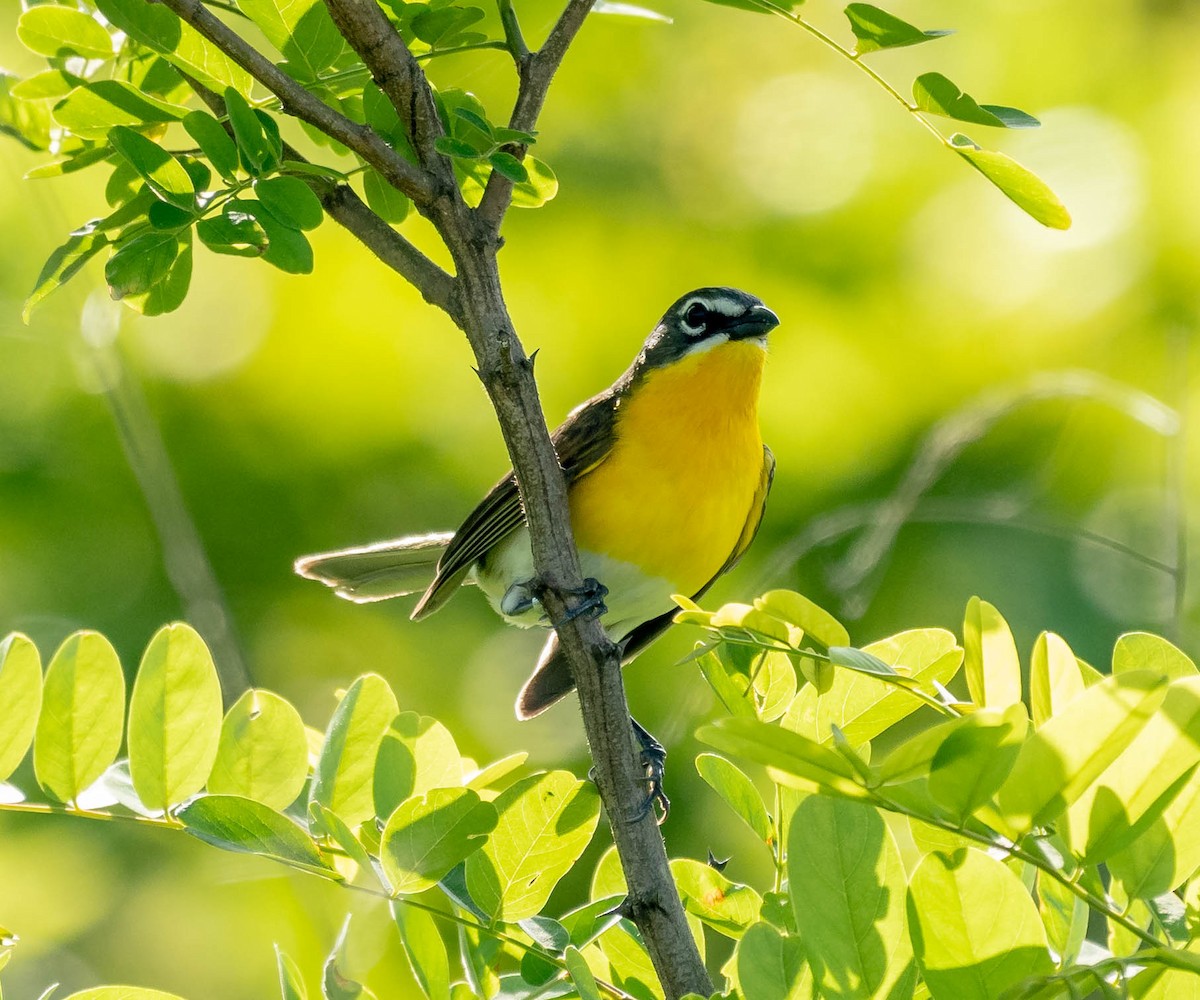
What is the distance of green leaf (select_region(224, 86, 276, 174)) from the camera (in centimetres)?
209

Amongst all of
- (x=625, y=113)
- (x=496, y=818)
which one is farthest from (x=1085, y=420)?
(x=496, y=818)

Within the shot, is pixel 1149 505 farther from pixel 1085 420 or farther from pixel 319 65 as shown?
pixel 319 65

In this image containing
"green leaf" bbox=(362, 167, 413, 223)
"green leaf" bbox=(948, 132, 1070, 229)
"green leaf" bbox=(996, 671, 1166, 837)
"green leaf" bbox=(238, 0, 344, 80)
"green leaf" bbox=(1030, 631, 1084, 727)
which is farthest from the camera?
"green leaf" bbox=(362, 167, 413, 223)

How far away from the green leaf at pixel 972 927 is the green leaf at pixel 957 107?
3.97 ft

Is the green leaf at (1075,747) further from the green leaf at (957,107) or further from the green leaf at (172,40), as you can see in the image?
the green leaf at (172,40)

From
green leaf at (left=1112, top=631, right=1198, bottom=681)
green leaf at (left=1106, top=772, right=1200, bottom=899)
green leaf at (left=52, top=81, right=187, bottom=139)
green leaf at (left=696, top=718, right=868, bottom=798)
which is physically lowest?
green leaf at (left=1106, top=772, right=1200, bottom=899)

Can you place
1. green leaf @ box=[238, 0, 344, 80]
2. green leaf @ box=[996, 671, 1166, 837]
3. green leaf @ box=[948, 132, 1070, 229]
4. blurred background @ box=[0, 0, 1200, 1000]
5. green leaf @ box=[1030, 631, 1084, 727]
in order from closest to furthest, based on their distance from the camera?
green leaf @ box=[996, 671, 1166, 837]
green leaf @ box=[1030, 631, 1084, 727]
green leaf @ box=[948, 132, 1070, 229]
green leaf @ box=[238, 0, 344, 80]
blurred background @ box=[0, 0, 1200, 1000]

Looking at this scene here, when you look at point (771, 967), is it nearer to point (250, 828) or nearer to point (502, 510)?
point (250, 828)

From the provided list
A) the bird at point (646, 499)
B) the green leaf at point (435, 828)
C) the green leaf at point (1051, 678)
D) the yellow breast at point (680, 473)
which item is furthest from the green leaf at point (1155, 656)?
the yellow breast at point (680, 473)

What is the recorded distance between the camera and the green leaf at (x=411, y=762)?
211cm

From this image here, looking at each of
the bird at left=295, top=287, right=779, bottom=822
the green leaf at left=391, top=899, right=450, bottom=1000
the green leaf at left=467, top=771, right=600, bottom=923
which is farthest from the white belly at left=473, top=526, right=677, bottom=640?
the green leaf at left=391, top=899, right=450, bottom=1000

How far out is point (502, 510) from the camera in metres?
4.01

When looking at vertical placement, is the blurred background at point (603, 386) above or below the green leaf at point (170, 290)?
below

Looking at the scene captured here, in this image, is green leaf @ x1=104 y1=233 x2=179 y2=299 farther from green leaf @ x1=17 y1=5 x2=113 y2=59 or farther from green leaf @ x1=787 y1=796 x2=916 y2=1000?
green leaf @ x1=787 y1=796 x2=916 y2=1000
